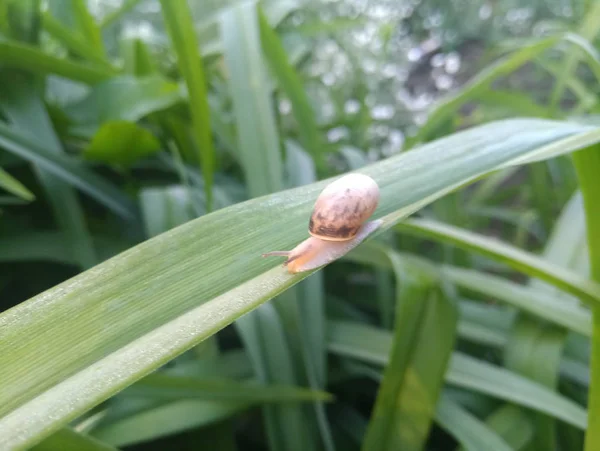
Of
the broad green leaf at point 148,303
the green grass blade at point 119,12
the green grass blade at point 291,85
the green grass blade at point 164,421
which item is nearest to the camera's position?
the broad green leaf at point 148,303

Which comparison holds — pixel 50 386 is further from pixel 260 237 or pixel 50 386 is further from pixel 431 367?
pixel 431 367

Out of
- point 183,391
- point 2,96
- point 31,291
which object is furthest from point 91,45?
point 183,391

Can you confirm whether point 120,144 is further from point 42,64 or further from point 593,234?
point 593,234

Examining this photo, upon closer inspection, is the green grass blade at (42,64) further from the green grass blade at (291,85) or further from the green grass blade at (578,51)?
the green grass blade at (578,51)

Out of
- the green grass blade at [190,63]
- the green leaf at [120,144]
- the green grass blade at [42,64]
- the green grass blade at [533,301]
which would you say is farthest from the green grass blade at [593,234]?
the green grass blade at [42,64]

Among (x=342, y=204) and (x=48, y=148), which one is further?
(x=48, y=148)

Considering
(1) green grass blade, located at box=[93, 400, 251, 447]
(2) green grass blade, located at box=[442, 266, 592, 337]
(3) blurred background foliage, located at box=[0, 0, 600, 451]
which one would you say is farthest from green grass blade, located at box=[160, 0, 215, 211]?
(2) green grass blade, located at box=[442, 266, 592, 337]

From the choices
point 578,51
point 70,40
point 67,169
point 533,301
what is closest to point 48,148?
point 67,169
